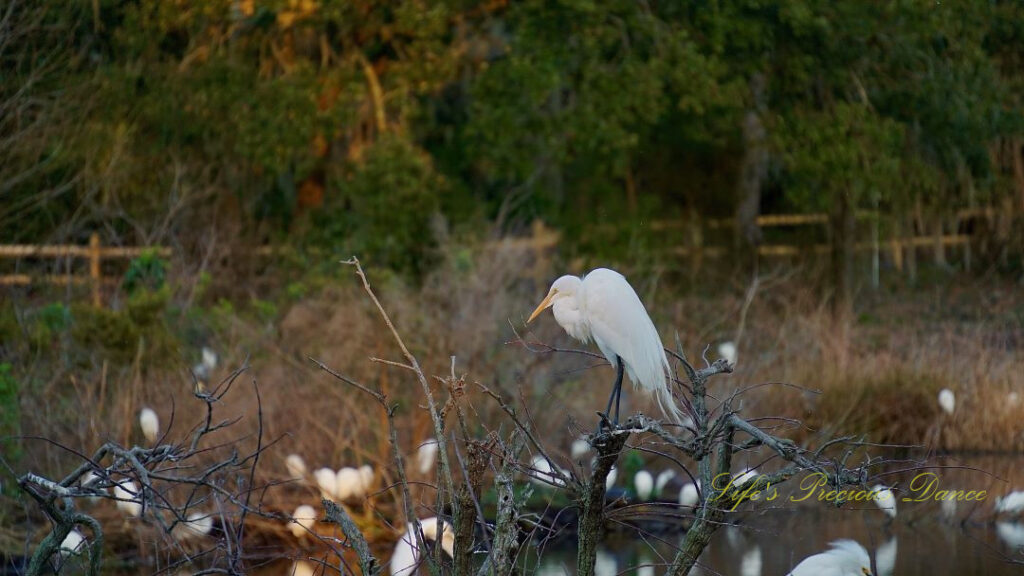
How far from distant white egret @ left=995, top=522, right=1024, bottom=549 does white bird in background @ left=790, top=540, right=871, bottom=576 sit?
2.11 metres

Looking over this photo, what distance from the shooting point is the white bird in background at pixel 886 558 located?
7.13m

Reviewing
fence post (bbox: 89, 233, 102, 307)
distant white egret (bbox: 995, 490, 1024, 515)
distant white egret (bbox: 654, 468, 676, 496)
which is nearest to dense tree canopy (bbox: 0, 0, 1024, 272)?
fence post (bbox: 89, 233, 102, 307)

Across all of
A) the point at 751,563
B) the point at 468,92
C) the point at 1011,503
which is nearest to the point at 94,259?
the point at 468,92

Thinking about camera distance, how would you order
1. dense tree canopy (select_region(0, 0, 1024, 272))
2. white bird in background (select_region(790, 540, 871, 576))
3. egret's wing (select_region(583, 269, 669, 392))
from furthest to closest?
dense tree canopy (select_region(0, 0, 1024, 272)), white bird in background (select_region(790, 540, 871, 576)), egret's wing (select_region(583, 269, 669, 392))

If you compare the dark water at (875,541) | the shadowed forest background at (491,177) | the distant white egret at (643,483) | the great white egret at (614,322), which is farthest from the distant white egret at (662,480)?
the great white egret at (614,322)

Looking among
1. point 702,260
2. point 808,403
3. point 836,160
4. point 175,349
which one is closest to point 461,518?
point 175,349

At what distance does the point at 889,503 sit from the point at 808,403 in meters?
1.51

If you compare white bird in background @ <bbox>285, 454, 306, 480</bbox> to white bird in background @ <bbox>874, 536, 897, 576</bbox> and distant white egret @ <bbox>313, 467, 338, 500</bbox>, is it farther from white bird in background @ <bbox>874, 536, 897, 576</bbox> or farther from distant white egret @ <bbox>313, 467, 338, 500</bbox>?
white bird in background @ <bbox>874, 536, 897, 576</bbox>

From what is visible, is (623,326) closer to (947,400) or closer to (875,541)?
(875,541)

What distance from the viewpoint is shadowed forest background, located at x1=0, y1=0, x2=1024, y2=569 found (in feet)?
28.9

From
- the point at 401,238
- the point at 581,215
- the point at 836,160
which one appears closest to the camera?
the point at 836,160

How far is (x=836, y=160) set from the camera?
526 inches

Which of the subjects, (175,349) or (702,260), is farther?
(702,260)

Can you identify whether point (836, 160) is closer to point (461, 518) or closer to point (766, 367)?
point (766, 367)
